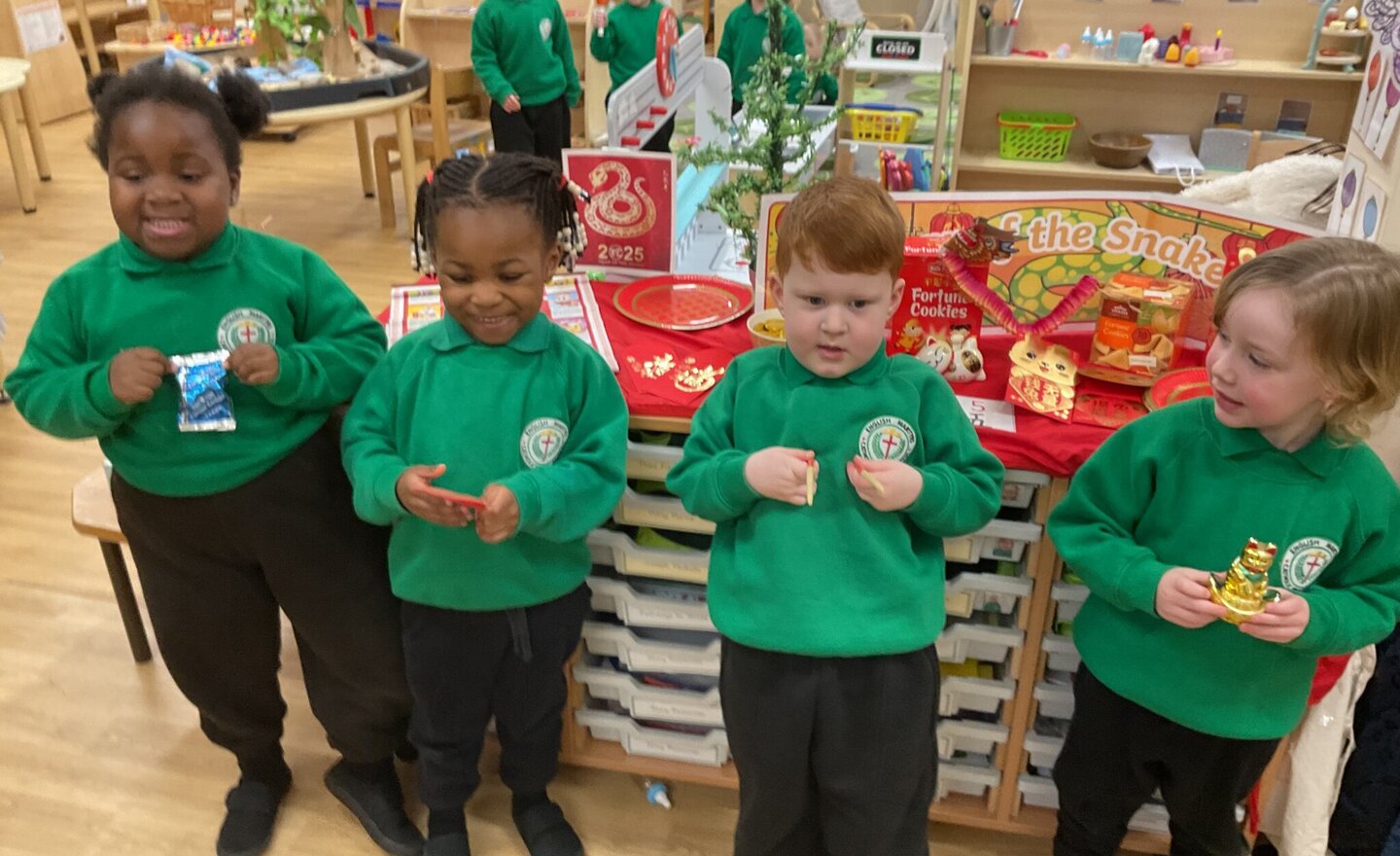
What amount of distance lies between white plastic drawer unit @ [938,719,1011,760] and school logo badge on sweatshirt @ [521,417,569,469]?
77cm

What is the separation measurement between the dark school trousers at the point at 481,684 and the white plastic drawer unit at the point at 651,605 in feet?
0.36

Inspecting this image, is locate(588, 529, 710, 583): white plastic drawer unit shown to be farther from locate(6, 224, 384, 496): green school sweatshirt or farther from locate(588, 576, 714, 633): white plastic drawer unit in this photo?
locate(6, 224, 384, 496): green school sweatshirt

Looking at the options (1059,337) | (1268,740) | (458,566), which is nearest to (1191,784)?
(1268,740)

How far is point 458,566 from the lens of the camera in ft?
4.73

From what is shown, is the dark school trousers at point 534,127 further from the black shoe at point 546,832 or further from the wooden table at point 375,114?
the black shoe at point 546,832

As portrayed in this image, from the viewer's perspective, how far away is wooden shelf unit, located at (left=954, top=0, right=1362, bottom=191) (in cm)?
390

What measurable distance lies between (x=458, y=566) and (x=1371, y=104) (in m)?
1.47

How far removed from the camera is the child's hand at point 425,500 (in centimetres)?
132

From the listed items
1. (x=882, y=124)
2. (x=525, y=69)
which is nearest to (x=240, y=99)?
(x=882, y=124)

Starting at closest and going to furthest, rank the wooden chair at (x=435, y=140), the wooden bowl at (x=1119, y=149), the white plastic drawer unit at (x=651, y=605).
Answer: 1. the white plastic drawer unit at (x=651, y=605)
2. the wooden bowl at (x=1119, y=149)
3. the wooden chair at (x=435, y=140)

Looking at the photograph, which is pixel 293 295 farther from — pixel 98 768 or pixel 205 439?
pixel 98 768

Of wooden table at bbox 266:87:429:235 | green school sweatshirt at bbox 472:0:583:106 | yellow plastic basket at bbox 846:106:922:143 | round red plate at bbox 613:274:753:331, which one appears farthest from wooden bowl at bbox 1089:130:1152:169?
round red plate at bbox 613:274:753:331

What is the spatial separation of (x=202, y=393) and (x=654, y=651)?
0.77m

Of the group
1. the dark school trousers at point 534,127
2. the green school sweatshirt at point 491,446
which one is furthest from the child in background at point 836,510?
the dark school trousers at point 534,127
